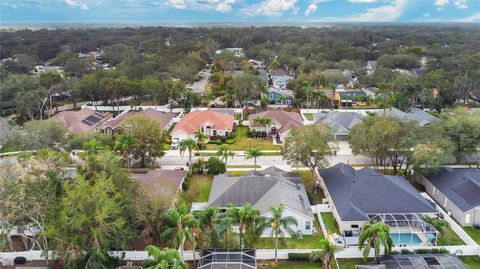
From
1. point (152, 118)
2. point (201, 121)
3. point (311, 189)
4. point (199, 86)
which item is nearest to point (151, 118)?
point (152, 118)

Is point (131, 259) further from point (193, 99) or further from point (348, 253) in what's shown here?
point (193, 99)

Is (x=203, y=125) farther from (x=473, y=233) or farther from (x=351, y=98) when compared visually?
(x=473, y=233)

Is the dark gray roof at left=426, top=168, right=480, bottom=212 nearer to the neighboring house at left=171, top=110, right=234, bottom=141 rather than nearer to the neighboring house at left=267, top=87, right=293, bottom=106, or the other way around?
the neighboring house at left=171, top=110, right=234, bottom=141

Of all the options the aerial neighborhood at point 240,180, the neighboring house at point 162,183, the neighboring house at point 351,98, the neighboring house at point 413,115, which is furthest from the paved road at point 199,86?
the neighboring house at point 162,183

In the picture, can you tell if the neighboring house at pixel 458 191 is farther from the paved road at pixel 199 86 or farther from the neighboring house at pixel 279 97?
the paved road at pixel 199 86

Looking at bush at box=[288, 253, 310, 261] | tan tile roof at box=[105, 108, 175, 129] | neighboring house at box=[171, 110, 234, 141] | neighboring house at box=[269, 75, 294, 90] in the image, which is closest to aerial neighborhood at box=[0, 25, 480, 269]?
bush at box=[288, 253, 310, 261]

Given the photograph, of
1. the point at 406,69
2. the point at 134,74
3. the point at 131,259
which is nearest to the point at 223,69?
the point at 134,74

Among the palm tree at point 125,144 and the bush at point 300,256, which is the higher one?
the palm tree at point 125,144
